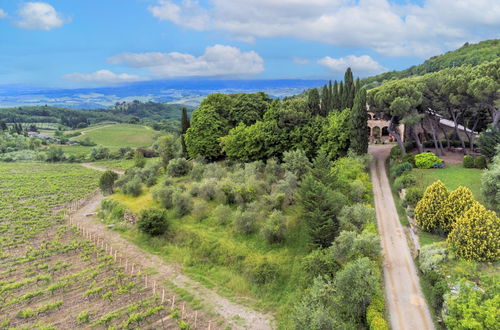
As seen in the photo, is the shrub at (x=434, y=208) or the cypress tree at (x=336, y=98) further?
the cypress tree at (x=336, y=98)

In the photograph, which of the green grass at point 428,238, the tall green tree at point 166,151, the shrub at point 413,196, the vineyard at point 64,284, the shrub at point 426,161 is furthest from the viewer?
the tall green tree at point 166,151

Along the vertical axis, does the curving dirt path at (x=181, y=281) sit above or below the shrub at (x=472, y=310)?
below

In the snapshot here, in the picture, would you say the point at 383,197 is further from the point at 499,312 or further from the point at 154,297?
the point at 154,297

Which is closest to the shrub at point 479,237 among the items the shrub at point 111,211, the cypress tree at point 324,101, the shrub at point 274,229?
the shrub at point 274,229

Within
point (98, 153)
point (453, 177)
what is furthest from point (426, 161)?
point (98, 153)

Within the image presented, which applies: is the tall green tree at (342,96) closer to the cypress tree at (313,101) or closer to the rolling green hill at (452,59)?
the cypress tree at (313,101)

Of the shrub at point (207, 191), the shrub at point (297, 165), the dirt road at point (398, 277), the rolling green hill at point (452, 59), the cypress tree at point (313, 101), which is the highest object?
the rolling green hill at point (452, 59)

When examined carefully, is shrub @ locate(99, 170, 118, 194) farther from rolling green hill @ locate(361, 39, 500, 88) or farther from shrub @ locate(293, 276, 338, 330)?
rolling green hill @ locate(361, 39, 500, 88)

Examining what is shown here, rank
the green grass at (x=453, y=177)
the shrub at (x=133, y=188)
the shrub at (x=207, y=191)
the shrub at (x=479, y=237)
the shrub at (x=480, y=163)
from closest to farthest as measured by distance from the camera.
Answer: the shrub at (x=479, y=237)
the green grass at (x=453, y=177)
the shrub at (x=480, y=163)
the shrub at (x=207, y=191)
the shrub at (x=133, y=188)

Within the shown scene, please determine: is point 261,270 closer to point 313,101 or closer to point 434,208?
point 434,208
